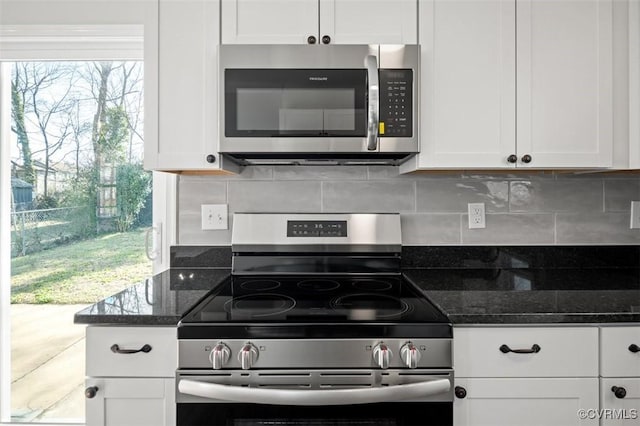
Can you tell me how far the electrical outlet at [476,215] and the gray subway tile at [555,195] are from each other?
15 centimetres

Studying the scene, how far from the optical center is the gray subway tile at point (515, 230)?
74.0 inches

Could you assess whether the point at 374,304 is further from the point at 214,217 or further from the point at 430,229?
the point at 214,217

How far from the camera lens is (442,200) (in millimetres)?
1871

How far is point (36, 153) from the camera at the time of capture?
76.9 inches

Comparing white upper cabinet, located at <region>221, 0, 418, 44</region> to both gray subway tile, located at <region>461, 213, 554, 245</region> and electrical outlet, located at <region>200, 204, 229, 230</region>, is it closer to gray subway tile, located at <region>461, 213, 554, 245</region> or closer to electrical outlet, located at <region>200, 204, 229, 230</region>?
electrical outlet, located at <region>200, 204, 229, 230</region>

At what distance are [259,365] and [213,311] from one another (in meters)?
0.24

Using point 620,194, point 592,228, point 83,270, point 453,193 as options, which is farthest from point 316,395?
point 620,194

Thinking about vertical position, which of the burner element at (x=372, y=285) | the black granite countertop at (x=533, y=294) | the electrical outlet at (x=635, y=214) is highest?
the electrical outlet at (x=635, y=214)

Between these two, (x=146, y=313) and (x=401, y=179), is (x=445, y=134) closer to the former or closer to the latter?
(x=401, y=179)

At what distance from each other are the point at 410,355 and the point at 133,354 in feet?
2.62

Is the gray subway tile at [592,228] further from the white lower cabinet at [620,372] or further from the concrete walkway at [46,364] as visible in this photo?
the concrete walkway at [46,364]

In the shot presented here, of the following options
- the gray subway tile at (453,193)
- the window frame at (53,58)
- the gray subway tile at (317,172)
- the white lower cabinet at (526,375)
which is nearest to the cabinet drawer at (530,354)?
the white lower cabinet at (526,375)

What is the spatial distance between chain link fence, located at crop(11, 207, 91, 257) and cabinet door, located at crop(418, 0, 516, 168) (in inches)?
63.6

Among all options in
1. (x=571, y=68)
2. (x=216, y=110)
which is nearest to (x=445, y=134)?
(x=571, y=68)
